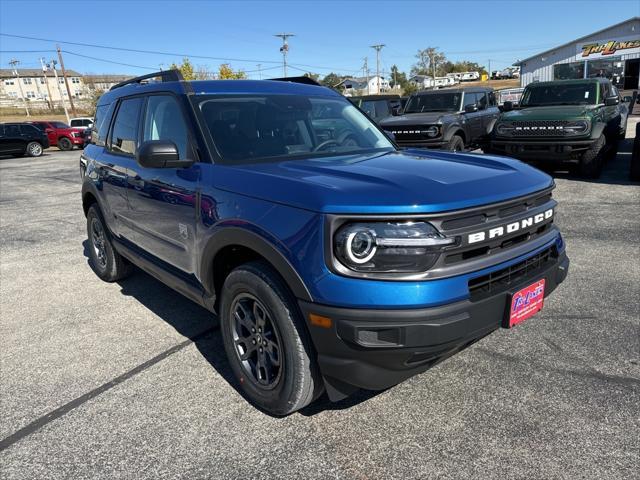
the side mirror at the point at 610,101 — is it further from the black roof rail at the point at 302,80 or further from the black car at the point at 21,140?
the black car at the point at 21,140

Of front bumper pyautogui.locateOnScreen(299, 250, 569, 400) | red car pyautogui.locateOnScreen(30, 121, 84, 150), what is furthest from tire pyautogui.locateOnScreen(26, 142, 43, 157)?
front bumper pyautogui.locateOnScreen(299, 250, 569, 400)

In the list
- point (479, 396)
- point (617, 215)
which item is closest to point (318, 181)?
point (479, 396)

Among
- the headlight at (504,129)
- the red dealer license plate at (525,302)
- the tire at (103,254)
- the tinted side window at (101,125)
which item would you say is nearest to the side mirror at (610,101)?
the headlight at (504,129)

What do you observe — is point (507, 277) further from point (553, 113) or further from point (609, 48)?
point (609, 48)

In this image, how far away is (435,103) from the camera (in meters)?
11.9

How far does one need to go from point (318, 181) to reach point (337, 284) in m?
0.55

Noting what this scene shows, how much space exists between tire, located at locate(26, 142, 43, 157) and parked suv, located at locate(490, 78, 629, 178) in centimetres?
2229

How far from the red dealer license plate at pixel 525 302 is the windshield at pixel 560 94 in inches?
357

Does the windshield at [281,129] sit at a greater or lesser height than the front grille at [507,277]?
greater

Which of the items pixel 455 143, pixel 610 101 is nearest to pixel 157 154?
pixel 455 143

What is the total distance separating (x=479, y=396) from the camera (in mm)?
2754

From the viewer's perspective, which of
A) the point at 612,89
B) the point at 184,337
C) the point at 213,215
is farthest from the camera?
the point at 612,89

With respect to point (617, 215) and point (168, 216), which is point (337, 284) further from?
point (617, 215)

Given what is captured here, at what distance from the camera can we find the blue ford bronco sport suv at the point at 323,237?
2090mm
